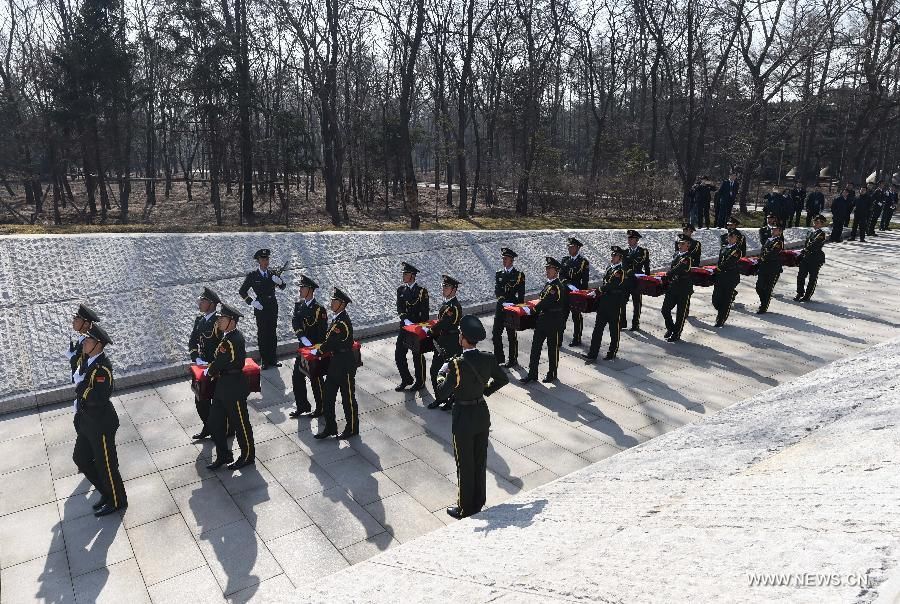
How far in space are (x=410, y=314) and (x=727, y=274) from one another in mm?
6589

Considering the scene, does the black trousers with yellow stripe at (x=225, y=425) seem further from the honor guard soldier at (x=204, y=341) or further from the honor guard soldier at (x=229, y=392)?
the honor guard soldier at (x=204, y=341)

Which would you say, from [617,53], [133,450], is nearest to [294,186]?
[617,53]

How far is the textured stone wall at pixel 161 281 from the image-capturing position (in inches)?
352

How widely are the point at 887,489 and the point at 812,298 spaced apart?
12.8 metres

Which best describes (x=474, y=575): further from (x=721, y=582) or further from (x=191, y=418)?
(x=191, y=418)

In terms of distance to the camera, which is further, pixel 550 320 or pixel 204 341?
pixel 550 320

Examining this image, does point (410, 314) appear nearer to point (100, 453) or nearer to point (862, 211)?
point (100, 453)

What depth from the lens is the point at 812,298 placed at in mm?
14219

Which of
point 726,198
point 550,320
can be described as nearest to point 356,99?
point 726,198

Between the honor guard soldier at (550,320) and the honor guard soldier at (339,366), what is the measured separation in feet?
9.69

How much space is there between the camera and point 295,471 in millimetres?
6574

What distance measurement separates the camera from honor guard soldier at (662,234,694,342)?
11.0 meters

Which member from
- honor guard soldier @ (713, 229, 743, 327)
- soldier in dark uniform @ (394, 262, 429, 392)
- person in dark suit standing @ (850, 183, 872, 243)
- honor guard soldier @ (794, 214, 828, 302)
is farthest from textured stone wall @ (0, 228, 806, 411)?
person in dark suit standing @ (850, 183, 872, 243)

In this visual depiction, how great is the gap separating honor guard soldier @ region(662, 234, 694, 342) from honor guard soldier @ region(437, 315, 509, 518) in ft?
21.7
